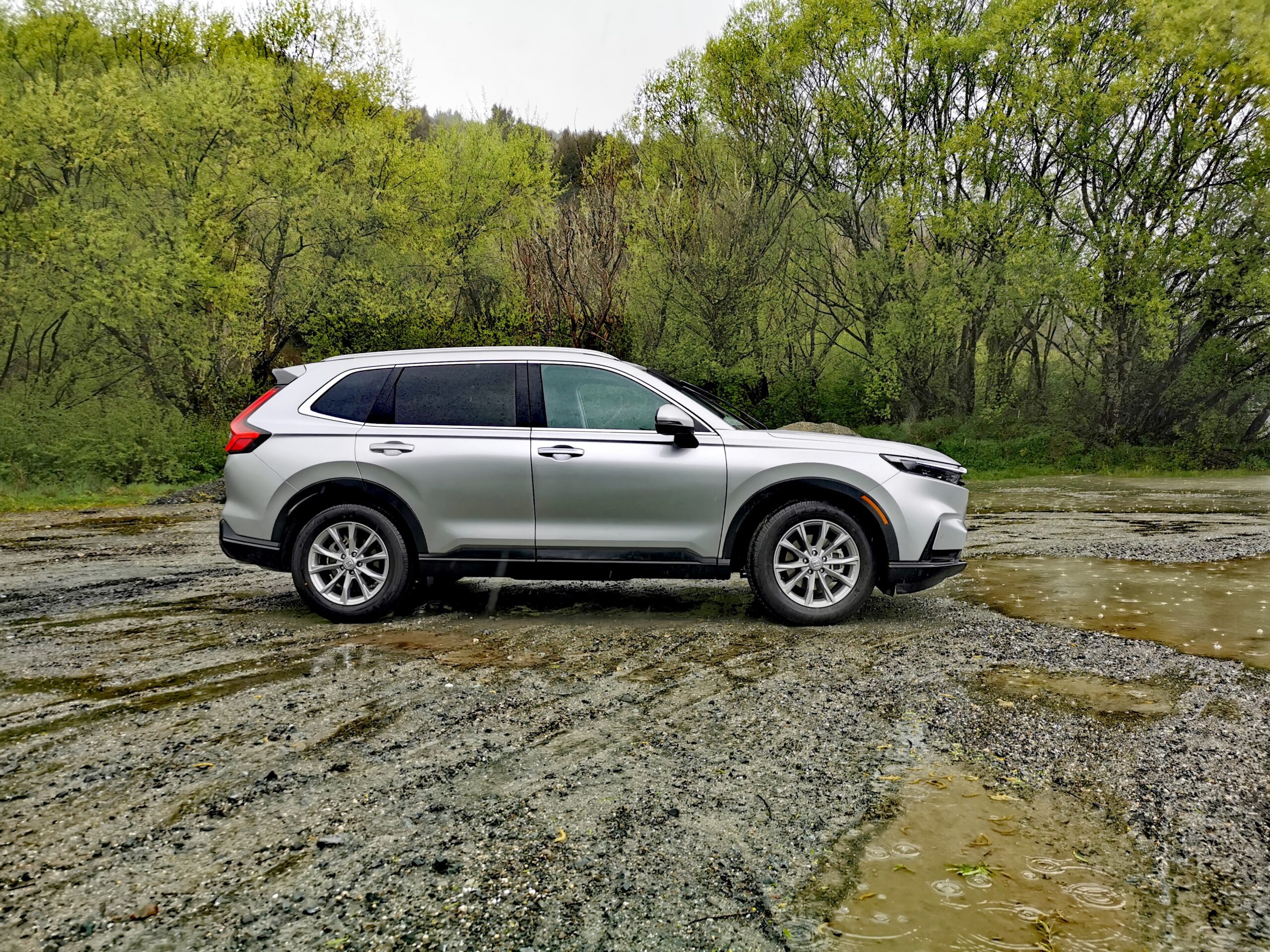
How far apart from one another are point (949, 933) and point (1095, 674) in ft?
9.90

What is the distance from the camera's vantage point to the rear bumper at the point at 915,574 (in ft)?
19.4

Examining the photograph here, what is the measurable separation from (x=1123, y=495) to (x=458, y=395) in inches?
575

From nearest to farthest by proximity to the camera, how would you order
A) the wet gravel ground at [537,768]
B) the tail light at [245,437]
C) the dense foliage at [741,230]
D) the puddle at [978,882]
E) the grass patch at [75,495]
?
the puddle at [978,882], the wet gravel ground at [537,768], the tail light at [245,437], the grass patch at [75,495], the dense foliage at [741,230]

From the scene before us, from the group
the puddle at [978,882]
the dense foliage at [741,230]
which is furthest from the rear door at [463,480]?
the dense foliage at [741,230]

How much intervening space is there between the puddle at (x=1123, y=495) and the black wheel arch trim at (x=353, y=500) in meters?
10.7

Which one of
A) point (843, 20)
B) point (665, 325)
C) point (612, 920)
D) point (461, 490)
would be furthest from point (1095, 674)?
point (843, 20)

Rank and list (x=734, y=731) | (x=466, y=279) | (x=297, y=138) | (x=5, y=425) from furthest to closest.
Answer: (x=466, y=279) < (x=297, y=138) < (x=5, y=425) < (x=734, y=731)

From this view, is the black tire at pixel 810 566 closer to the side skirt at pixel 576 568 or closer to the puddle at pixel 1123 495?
the side skirt at pixel 576 568

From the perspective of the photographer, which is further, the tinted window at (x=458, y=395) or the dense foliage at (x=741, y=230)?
the dense foliage at (x=741, y=230)

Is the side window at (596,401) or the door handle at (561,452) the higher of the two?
the side window at (596,401)

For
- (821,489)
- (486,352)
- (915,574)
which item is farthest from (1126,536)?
(486,352)

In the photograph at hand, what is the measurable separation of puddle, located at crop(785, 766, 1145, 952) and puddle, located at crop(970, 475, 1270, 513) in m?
11.8

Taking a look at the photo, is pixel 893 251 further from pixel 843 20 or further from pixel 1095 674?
pixel 1095 674

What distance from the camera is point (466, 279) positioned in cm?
2839
